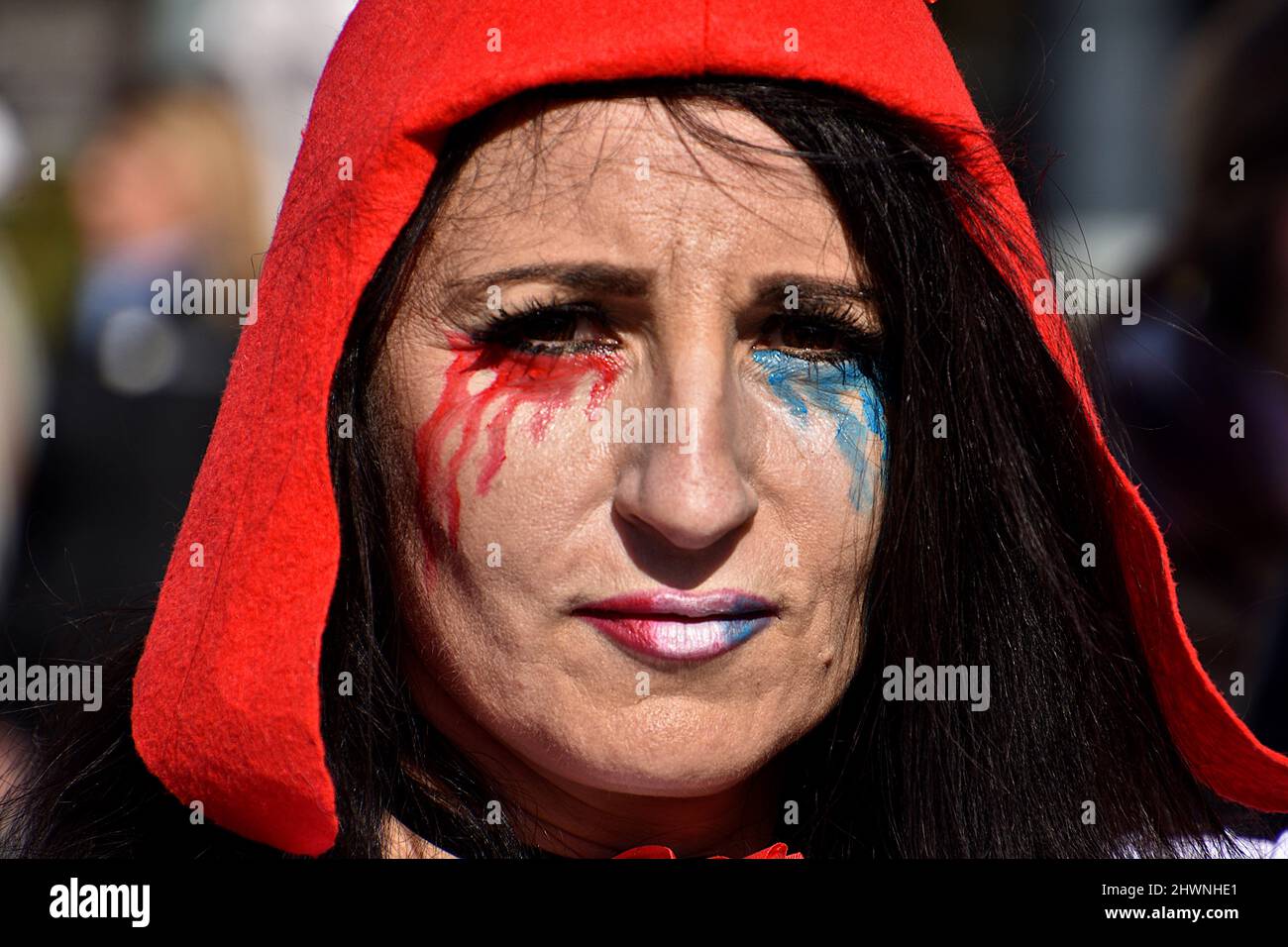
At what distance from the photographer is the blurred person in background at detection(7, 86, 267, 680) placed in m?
3.72

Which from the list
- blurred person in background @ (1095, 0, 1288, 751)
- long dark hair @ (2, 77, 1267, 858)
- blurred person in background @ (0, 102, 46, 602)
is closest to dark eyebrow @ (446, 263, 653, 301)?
long dark hair @ (2, 77, 1267, 858)

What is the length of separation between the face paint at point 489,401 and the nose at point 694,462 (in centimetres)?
9

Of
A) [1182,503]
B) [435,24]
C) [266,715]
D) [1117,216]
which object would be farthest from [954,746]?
[1117,216]

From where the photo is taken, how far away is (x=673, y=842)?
1986 mm

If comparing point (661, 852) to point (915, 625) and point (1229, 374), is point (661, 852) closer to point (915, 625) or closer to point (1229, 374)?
point (915, 625)

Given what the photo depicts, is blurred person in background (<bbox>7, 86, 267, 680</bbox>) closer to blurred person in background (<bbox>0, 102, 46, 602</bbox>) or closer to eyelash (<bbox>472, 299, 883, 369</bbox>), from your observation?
blurred person in background (<bbox>0, 102, 46, 602</bbox>)

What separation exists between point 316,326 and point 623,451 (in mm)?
406

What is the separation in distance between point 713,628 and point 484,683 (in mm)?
285

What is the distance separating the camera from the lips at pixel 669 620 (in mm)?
1763

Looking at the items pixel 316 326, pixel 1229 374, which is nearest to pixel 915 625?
pixel 316 326

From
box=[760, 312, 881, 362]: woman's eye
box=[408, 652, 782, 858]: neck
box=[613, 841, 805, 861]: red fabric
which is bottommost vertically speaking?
box=[613, 841, 805, 861]: red fabric

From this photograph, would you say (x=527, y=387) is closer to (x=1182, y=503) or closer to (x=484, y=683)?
(x=484, y=683)

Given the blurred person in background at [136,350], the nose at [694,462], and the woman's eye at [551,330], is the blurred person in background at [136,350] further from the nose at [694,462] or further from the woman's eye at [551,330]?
the nose at [694,462]

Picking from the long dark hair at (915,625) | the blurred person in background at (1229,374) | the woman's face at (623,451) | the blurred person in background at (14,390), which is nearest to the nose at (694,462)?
the woman's face at (623,451)
